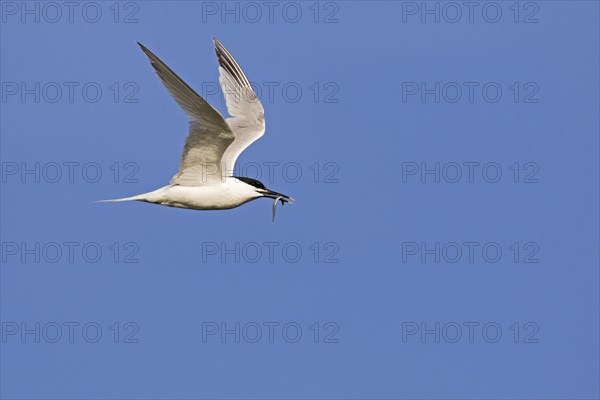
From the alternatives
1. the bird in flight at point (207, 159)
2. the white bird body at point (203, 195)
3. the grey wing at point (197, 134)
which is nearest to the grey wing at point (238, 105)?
the bird in flight at point (207, 159)

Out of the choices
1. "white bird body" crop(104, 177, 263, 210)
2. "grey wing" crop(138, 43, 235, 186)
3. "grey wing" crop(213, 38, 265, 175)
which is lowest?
"white bird body" crop(104, 177, 263, 210)

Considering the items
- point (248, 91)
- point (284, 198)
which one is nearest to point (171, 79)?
point (284, 198)

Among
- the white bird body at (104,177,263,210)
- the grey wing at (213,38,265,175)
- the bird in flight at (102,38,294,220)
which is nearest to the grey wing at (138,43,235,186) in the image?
the bird in flight at (102,38,294,220)

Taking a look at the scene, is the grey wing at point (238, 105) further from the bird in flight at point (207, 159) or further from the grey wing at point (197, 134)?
the grey wing at point (197, 134)

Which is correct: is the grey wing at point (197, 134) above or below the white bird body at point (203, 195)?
above

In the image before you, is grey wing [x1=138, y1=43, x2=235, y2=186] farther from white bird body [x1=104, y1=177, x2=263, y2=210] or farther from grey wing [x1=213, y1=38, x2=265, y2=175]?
grey wing [x1=213, y1=38, x2=265, y2=175]

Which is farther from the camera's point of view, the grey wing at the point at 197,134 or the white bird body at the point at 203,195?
the white bird body at the point at 203,195

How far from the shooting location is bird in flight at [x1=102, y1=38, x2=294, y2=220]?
12.7 meters

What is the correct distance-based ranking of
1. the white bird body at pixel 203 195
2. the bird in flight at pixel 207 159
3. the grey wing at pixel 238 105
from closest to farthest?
1. the bird in flight at pixel 207 159
2. the white bird body at pixel 203 195
3. the grey wing at pixel 238 105

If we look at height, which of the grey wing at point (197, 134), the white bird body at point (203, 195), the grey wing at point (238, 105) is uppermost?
the grey wing at point (238, 105)

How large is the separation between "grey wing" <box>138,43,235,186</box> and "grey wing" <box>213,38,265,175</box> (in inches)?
47.9

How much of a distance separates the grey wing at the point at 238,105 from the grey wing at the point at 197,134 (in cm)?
122

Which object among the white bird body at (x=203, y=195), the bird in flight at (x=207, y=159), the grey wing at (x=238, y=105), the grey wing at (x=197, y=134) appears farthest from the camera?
the grey wing at (x=238, y=105)

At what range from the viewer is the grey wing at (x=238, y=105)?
15594 millimetres
